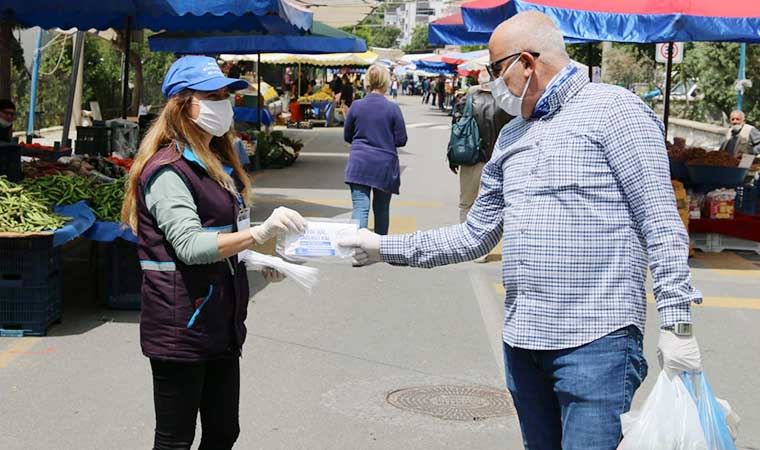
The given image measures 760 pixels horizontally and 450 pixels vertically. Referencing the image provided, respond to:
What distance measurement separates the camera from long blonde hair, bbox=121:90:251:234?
3766mm

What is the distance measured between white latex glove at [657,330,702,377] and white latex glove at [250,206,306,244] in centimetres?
123

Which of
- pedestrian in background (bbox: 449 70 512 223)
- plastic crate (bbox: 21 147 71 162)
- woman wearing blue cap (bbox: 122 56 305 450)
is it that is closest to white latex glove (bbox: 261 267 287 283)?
woman wearing blue cap (bbox: 122 56 305 450)

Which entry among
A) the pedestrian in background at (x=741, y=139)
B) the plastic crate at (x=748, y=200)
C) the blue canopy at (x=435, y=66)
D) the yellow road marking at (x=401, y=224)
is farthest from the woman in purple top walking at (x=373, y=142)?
the blue canopy at (x=435, y=66)

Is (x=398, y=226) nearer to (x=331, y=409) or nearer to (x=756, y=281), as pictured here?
(x=756, y=281)

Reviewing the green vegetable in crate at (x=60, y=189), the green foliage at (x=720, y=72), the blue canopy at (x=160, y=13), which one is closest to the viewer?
the green vegetable in crate at (x=60, y=189)

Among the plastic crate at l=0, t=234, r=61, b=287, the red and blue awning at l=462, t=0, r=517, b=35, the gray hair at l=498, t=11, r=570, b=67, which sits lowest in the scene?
the plastic crate at l=0, t=234, r=61, b=287

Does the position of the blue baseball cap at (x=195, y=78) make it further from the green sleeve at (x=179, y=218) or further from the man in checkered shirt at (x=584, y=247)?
the man in checkered shirt at (x=584, y=247)

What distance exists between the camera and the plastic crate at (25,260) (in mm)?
7461

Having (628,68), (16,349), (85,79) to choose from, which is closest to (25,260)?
(16,349)

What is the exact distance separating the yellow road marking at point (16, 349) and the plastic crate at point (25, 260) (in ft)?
1.27

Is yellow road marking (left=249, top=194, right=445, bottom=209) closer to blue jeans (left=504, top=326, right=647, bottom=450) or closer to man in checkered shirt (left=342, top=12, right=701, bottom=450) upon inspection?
man in checkered shirt (left=342, top=12, right=701, bottom=450)

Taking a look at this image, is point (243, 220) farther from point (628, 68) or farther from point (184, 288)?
point (628, 68)

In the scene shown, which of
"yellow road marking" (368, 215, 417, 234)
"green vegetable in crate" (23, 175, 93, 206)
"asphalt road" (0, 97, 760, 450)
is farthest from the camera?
"yellow road marking" (368, 215, 417, 234)

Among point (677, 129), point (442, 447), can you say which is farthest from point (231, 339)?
point (677, 129)
